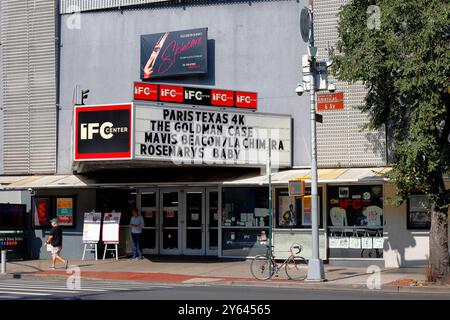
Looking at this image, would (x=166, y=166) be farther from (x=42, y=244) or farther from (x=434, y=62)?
(x=434, y=62)

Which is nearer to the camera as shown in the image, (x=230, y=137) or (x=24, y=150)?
(x=230, y=137)

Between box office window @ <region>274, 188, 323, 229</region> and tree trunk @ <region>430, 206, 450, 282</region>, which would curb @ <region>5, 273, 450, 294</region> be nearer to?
tree trunk @ <region>430, 206, 450, 282</region>

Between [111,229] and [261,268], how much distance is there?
7.97m

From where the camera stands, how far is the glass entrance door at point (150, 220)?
28672 mm

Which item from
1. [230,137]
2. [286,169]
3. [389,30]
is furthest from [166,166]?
[389,30]

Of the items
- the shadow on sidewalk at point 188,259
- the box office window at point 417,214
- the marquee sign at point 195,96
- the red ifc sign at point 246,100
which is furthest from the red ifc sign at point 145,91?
the box office window at point 417,214

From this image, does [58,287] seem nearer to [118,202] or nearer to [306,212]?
[306,212]

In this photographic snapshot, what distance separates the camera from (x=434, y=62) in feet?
60.7

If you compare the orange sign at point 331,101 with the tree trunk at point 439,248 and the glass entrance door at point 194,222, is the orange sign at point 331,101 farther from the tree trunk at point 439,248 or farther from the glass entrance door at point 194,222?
the glass entrance door at point 194,222

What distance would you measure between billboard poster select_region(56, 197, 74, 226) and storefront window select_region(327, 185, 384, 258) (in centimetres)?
1028

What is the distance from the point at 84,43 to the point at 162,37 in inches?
139

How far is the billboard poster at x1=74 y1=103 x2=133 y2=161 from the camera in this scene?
2350cm
